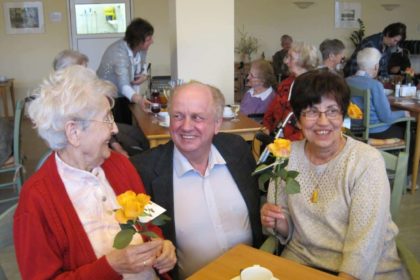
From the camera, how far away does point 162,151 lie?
71.4 inches

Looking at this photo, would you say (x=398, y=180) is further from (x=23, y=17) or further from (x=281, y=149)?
(x=23, y=17)

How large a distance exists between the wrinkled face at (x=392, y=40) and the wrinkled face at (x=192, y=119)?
14.5ft

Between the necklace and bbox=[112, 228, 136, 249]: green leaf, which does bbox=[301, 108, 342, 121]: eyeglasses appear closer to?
the necklace

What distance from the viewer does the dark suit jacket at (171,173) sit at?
1729 mm

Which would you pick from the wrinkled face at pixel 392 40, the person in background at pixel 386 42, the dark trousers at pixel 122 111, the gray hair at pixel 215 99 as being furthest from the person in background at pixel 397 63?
the gray hair at pixel 215 99

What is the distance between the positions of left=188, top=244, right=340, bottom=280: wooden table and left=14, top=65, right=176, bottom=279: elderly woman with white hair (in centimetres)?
15

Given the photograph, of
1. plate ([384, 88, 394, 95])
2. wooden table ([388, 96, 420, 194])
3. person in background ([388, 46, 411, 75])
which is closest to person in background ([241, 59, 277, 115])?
wooden table ([388, 96, 420, 194])

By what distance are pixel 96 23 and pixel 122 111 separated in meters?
3.88

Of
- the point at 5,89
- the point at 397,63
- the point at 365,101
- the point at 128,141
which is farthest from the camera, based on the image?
the point at 5,89

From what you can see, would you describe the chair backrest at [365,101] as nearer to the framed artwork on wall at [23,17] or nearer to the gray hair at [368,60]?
the gray hair at [368,60]

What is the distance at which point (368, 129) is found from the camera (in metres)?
3.80

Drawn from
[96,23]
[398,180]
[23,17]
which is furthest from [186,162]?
[23,17]

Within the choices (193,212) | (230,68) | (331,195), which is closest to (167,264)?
(193,212)

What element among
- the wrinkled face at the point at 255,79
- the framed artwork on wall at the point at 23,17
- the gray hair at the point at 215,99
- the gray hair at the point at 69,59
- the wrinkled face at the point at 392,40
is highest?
the framed artwork on wall at the point at 23,17
